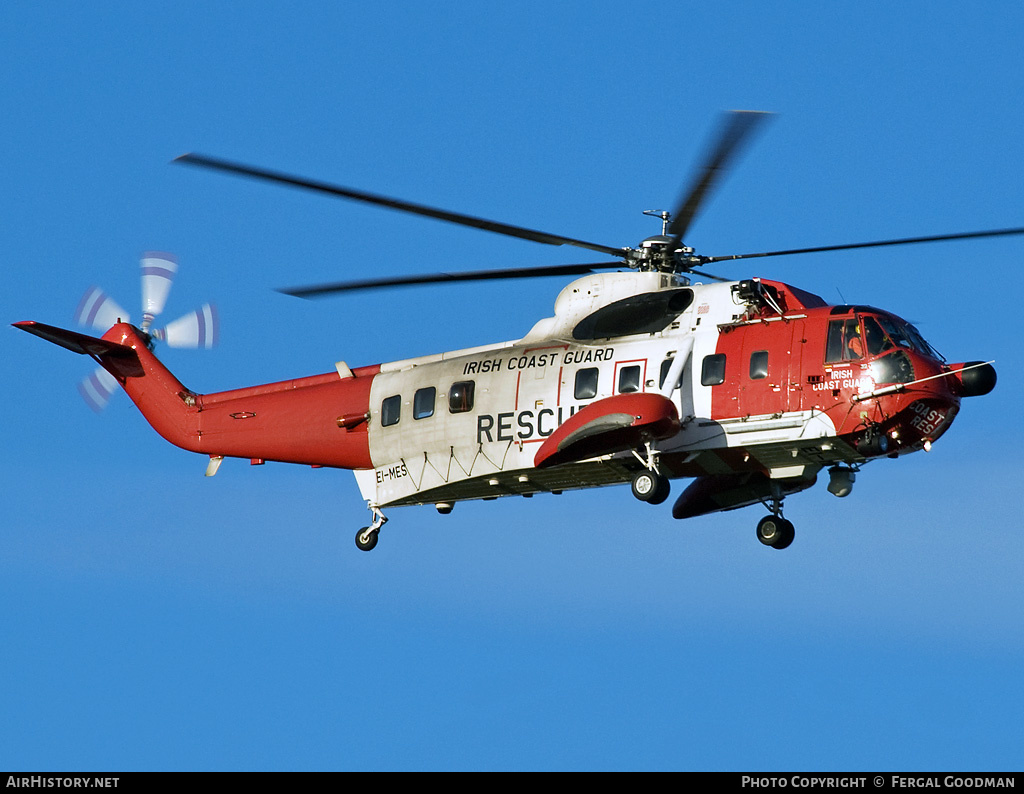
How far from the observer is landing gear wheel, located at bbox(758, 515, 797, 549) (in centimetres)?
3067

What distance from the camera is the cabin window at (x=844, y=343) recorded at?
93.5 feet

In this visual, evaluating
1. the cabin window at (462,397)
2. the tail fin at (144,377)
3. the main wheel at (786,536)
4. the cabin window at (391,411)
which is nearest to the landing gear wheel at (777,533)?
the main wheel at (786,536)

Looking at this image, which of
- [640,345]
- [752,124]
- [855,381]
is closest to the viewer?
[752,124]

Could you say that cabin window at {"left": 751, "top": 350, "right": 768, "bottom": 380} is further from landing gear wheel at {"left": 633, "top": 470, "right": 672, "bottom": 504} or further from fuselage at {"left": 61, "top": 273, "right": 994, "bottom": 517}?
landing gear wheel at {"left": 633, "top": 470, "right": 672, "bottom": 504}

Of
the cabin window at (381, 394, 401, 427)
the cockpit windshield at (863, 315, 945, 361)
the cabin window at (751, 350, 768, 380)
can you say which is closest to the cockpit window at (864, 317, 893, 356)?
the cockpit windshield at (863, 315, 945, 361)

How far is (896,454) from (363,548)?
10752 millimetres

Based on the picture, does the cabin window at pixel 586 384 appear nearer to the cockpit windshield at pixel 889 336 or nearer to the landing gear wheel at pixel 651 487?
the landing gear wheel at pixel 651 487

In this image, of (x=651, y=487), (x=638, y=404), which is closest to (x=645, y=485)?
(x=651, y=487)

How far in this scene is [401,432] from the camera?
32.8 meters

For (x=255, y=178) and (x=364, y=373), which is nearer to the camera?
(x=255, y=178)

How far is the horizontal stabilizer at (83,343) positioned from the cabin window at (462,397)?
8.78 m

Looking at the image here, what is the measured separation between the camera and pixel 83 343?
120 feet
